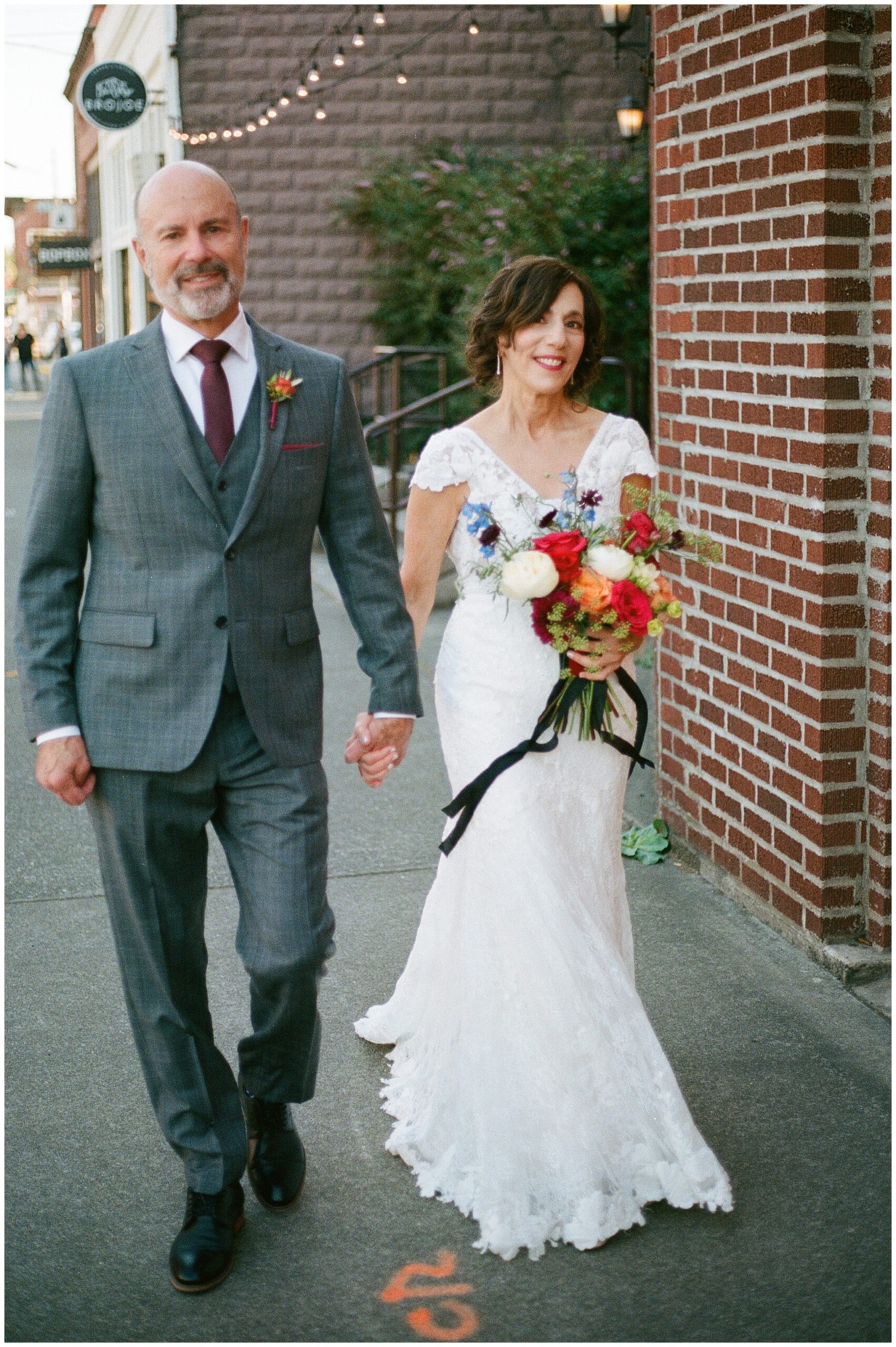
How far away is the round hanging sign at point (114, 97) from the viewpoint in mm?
12891

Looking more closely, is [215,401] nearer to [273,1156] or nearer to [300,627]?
[300,627]

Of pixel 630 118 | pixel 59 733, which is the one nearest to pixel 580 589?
pixel 59 733

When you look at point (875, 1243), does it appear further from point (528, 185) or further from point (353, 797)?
point (528, 185)

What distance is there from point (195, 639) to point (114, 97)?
11.1 m

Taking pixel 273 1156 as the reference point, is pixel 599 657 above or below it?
above

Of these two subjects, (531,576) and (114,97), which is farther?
(114,97)

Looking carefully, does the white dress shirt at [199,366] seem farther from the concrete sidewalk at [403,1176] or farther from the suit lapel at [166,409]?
the concrete sidewalk at [403,1176]

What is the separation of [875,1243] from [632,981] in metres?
0.78

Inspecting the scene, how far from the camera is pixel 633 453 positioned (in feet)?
12.8

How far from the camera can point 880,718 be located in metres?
4.53

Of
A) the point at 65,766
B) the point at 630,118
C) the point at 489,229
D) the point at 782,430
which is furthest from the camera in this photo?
the point at 630,118

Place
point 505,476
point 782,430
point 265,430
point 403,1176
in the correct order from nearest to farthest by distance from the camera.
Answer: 1. point 265,430
2. point 403,1176
3. point 505,476
4. point 782,430

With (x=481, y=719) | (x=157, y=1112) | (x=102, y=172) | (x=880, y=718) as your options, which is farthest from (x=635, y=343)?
(x=102, y=172)

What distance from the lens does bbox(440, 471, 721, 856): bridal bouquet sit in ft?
11.7
